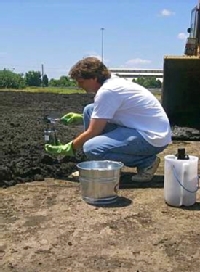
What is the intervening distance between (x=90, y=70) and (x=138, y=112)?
562 millimetres

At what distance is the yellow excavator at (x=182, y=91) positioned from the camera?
7750 mm

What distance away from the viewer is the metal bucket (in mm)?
3713

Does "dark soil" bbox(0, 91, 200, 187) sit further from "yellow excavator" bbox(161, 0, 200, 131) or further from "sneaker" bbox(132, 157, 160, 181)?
"sneaker" bbox(132, 157, 160, 181)

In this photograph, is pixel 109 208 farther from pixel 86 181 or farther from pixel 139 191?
pixel 139 191

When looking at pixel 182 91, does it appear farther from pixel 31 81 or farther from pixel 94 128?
pixel 31 81

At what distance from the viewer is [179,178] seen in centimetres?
365

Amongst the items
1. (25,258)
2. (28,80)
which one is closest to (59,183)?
(25,258)

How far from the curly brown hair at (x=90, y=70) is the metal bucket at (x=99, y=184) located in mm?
821

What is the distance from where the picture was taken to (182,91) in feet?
26.9

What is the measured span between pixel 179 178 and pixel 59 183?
51.6 inches

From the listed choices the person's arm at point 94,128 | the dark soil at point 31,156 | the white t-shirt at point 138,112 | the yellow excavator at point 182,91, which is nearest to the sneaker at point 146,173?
the white t-shirt at point 138,112

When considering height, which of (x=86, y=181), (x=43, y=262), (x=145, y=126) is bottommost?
(x=43, y=262)

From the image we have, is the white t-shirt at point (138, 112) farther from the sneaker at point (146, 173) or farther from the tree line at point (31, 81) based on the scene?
the tree line at point (31, 81)

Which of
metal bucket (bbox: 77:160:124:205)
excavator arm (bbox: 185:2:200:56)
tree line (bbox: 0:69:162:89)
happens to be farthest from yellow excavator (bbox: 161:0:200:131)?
tree line (bbox: 0:69:162:89)
